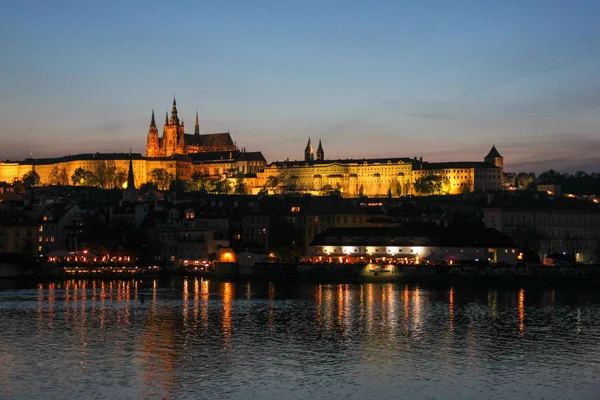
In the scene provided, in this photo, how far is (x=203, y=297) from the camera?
177 ft

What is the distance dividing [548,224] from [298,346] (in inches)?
2282

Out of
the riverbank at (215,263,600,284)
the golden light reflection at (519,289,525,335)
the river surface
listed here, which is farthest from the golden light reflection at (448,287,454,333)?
the riverbank at (215,263,600,284)

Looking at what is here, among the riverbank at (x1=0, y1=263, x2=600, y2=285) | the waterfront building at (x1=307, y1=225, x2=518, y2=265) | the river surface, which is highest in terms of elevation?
the waterfront building at (x1=307, y1=225, x2=518, y2=265)

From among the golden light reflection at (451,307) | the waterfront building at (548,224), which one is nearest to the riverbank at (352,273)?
the golden light reflection at (451,307)

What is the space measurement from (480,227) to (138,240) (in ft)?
94.1

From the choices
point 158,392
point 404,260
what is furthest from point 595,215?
point 158,392

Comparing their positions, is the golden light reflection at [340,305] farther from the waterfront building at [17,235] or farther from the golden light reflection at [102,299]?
the waterfront building at [17,235]

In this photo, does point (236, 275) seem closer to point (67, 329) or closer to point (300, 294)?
point (300, 294)

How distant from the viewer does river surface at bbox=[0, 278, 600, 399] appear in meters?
26.4

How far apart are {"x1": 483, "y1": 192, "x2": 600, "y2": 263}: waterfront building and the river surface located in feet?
101

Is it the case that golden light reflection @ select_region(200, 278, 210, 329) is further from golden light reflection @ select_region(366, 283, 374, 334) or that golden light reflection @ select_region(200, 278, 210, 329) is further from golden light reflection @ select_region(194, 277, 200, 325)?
golden light reflection @ select_region(366, 283, 374, 334)

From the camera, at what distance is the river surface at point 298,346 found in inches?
1038

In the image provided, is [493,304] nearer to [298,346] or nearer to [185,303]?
[185,303]

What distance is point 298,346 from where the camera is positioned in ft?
111
